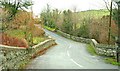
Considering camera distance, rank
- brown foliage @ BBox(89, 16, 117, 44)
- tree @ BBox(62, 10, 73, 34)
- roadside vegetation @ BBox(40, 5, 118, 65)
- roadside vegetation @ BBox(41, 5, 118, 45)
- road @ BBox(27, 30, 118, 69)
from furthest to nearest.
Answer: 1. tree @ BBox(62, 10, 73, 34)
2. roadside vegetation @ BBox(41, 5, 118, 45)
3. brown foliage @ BBox(89, 16, 117, 44)
4. roadside vegetation @ BBox(40, 5, 118, 65)
5. road @ BBox(27, 30, 118, 69)

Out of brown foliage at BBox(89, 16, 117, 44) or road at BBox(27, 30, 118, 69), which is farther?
brown foliage at BBox(89, 16, 117, 44)

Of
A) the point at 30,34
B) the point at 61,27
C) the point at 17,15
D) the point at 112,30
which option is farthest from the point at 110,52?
the point at 61,27

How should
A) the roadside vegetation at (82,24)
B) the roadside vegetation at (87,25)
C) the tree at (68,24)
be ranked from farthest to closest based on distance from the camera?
the tree at (68,24) < the roadside vegetation at (82,24) < the roadside vegetation at (87,25)

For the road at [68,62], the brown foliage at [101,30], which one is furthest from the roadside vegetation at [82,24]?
the road at [68,62]

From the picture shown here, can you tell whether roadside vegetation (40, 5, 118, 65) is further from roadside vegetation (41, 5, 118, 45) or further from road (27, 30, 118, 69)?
road (27, 30, 118, 69)

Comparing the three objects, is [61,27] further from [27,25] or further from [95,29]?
[27,25]

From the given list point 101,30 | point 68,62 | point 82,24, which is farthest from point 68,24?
point 68,62

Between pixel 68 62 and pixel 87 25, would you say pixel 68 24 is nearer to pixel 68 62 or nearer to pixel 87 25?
pixel 87 25

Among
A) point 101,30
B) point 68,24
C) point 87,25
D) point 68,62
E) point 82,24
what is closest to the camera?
point 68,62

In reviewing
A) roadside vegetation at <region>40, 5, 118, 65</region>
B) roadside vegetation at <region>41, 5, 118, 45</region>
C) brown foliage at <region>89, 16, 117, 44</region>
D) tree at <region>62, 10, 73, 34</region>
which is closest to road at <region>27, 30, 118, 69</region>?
roadside vegetation at <region>40, 5, 118, 65</region>

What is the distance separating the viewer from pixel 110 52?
2861cm

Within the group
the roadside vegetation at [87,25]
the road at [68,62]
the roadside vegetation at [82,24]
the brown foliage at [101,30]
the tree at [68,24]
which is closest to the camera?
the road at [68,62]

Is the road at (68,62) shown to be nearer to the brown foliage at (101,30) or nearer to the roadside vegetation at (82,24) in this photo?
the roadside vegetation at (82,24)

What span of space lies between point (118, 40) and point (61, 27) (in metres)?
41.3
